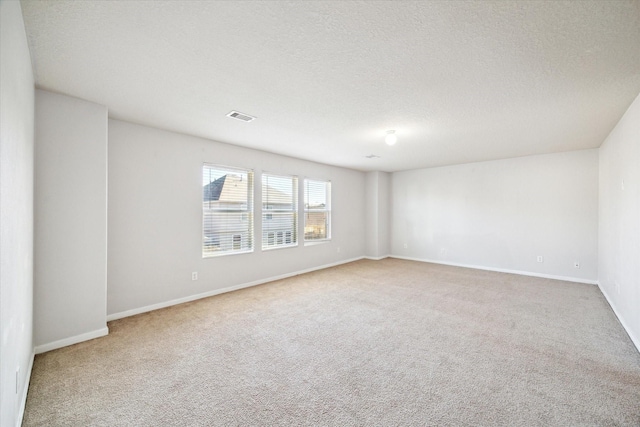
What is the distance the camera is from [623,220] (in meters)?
3.18

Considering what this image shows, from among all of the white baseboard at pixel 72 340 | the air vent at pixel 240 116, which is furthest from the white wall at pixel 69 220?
Answer: the air vent at pixel 240 116

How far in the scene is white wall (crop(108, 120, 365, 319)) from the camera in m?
3.39

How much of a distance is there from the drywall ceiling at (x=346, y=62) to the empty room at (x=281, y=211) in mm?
20

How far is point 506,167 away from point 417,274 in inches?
120

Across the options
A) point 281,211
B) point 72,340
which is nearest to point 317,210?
point 281,211

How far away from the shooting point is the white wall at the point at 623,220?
8.92ft

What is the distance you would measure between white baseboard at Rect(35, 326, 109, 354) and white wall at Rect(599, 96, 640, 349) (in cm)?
549

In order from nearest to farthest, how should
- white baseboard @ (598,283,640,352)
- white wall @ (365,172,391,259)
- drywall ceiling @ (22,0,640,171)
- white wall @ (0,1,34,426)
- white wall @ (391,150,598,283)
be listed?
white wall @ (0,1,34,426) < drywall ceiling @ (22,0,640,171) < white baseboard @ (598,283,640,352) < white wall @ (391,150,598,283) < white wall @ (365,172,391,259)

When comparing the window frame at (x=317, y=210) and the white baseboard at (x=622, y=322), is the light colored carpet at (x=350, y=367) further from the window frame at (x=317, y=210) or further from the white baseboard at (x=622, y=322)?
the window frame at (x=317, y=210)

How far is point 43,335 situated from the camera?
257 centimetres

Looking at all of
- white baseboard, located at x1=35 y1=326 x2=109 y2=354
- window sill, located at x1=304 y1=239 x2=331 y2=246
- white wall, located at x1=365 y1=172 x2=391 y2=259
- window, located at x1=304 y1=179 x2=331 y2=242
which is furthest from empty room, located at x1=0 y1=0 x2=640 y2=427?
white wall, located at x1=365 y1=172 x2=391 y2=259

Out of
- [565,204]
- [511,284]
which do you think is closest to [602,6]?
[511,284]

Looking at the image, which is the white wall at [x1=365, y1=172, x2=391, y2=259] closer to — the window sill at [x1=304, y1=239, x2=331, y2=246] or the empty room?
the window sill at [x1=304, y1=239, x2=331, y2=246]

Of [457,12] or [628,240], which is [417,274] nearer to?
[628,240]
